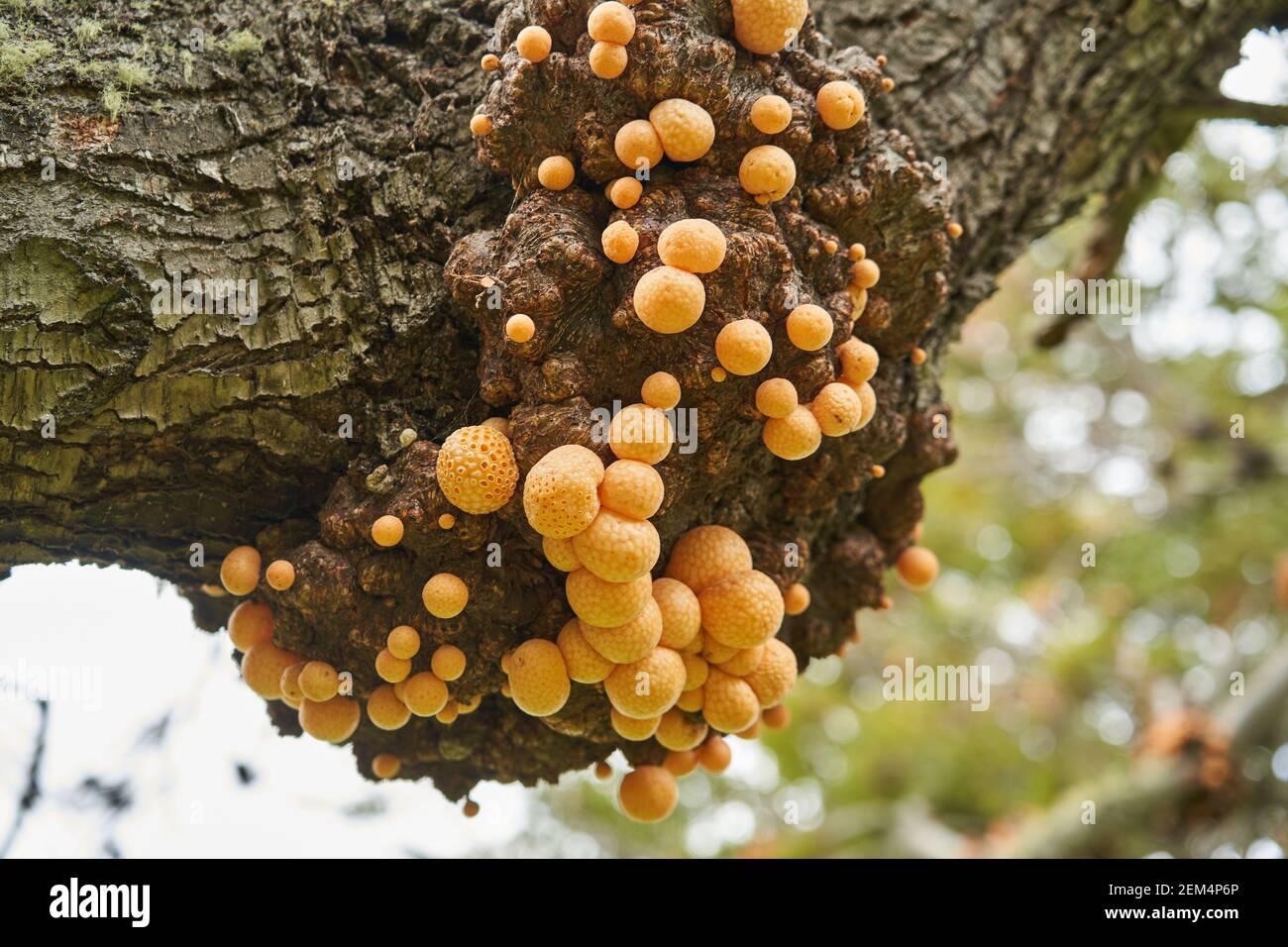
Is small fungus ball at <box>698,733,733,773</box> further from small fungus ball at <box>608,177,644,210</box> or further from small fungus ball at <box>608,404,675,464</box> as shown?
small fungus ball at <box>608,177,644,210</box>

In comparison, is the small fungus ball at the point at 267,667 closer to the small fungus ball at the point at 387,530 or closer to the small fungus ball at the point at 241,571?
the small fungus ball at the point at 241,571

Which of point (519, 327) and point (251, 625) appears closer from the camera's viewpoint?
point (519, 327)

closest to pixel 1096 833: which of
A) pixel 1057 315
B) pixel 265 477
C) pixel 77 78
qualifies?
pixel 1057 315

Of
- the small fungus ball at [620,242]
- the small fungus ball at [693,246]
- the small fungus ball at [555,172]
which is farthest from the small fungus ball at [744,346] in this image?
the small fungus ball at [555,172]

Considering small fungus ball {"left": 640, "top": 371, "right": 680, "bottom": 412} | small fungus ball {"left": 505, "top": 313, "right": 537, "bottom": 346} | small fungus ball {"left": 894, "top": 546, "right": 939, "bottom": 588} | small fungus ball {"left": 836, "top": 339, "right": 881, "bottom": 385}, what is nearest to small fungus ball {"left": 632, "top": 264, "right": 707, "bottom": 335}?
small fungus ball {"left": 640, "top": 371, "right": 680, "bottom": 412}

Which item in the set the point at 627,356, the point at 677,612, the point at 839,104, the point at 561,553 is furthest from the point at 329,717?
the point at 839,104

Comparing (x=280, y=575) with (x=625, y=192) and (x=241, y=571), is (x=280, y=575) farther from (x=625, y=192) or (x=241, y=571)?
(x=625, y=192)
